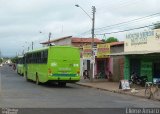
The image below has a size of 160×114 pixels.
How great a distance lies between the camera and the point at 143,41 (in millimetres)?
36938

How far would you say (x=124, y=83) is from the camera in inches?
1241

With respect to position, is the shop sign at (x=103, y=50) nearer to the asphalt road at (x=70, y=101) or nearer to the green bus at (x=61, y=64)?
the green bus at (x=61, y=64)

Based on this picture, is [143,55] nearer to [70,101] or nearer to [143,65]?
[143,65]

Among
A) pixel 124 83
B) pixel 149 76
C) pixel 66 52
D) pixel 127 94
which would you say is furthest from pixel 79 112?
pixel 149 76

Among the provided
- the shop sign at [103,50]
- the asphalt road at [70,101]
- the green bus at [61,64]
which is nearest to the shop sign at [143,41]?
the shop sign at [103,50]

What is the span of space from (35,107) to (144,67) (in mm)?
20537

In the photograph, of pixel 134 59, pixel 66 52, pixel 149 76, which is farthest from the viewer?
pixel 134 59

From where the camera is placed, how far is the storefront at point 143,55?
3502 centimetres

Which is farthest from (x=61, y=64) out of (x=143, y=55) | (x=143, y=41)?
(x=143, y=41)

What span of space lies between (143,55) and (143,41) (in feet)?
3.77

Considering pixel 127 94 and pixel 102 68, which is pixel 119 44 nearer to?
pixel 102 68

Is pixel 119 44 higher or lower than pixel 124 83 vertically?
higher

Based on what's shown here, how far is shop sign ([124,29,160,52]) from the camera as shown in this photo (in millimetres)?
34803

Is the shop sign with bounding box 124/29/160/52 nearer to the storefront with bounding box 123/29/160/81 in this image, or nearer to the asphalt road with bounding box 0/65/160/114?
the storefront with bounding box 123/29/160/81
